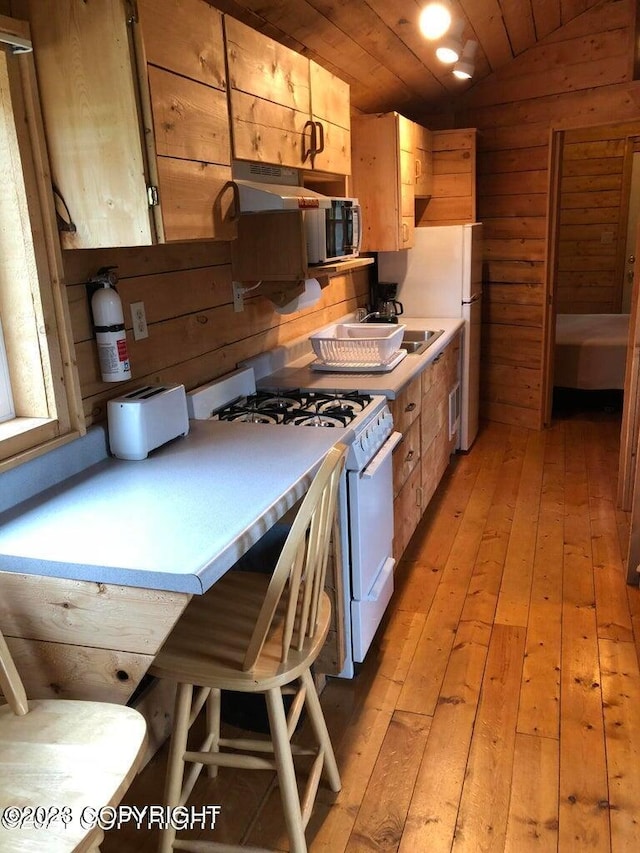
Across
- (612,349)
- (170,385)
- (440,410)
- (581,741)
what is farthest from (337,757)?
(612,349)

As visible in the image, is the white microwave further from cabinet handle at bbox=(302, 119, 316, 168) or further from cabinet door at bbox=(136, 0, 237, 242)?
cabinet door at bbox=(136, 0, 237, 242)

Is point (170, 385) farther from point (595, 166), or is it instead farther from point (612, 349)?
point (595, 166)

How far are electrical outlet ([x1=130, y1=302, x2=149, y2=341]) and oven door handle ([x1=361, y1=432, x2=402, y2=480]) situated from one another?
0.79m

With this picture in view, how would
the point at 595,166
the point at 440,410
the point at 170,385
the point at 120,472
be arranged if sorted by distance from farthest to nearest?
the point at 595,166, the point at 440,410, the point at 170,385, the point at 120,472

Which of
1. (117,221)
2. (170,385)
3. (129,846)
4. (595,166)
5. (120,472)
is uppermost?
(595,166)

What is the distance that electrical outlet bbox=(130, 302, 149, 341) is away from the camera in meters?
2.01

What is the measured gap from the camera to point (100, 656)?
1.30m

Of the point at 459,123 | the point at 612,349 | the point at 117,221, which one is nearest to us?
the point at 117,221

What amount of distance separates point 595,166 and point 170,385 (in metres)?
6.11

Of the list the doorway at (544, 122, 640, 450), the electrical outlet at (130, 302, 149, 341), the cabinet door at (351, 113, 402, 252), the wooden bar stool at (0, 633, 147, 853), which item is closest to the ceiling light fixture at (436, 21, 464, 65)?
the cabinet door at (351, 113, 402, 252)

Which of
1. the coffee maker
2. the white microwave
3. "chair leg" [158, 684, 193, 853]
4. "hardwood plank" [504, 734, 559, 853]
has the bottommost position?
"hardwood plank" [504, 734, 559, 853]

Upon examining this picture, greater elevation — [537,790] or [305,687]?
[305,687]

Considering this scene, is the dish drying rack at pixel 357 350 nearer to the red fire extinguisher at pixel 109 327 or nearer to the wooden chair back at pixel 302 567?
the red fire extinguisher at pixel 109 327

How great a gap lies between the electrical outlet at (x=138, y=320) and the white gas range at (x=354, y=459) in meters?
0.28
